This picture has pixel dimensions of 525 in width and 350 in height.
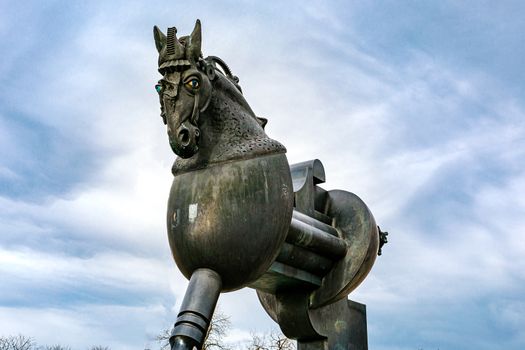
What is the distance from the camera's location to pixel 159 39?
4.38 meters

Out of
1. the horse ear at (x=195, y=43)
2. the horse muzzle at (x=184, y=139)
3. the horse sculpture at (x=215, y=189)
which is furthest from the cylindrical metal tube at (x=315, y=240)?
the horse ear at (x=195, y=43)

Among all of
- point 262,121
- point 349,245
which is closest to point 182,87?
point 262,121

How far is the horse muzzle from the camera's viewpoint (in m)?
4.27

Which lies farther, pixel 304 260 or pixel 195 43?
pixel 304 260

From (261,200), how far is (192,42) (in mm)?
1170

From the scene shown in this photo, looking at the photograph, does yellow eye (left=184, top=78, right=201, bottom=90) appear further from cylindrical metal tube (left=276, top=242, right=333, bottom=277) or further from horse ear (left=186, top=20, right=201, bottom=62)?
cylindrical metal tube (left=276, top=242, right=333, bottom=277)

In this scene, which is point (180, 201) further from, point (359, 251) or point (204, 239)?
point (359, 251)

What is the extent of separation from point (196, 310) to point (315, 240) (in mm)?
1474

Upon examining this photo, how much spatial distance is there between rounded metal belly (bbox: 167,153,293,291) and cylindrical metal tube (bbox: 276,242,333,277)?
450 millimetres

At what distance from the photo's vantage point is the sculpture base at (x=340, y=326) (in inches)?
216

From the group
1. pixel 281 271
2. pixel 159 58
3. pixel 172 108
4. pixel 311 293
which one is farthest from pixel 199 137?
pixel 311 293

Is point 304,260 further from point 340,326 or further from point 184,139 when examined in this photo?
point 184,139

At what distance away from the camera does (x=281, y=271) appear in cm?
496

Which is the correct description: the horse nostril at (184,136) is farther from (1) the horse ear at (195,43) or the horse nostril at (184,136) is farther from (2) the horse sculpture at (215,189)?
Answer: (1) the horse ear at (195,43)
